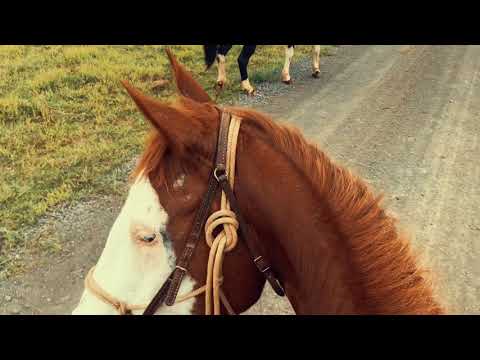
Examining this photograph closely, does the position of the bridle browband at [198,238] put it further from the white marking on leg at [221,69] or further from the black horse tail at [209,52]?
the white marking on leg at [221,69]

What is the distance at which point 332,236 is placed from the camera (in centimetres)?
163

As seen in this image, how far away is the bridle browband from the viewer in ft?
5.15

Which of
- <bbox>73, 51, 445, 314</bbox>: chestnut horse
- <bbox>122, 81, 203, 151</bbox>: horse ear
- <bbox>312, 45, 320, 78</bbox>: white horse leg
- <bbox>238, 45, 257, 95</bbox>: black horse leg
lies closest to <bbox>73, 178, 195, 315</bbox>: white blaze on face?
<bbox>73, 51, 445, 314</bbox>: chestnut horse

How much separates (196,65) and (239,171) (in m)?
8.27

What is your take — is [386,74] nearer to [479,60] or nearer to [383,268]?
[479,60]

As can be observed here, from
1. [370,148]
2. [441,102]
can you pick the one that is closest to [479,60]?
[441,102]

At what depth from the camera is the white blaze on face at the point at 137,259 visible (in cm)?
158

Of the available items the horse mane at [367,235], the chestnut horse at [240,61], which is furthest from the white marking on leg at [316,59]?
the horse mane at [367,235]

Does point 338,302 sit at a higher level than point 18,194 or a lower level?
higher

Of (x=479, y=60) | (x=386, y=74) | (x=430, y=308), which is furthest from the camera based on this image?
(x=479, y=60)

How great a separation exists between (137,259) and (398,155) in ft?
17.3

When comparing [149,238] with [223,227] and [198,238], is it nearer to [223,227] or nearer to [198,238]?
[198,238]

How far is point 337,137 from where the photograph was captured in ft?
21.3

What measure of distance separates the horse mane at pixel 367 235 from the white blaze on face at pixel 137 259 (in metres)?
0.55
